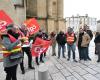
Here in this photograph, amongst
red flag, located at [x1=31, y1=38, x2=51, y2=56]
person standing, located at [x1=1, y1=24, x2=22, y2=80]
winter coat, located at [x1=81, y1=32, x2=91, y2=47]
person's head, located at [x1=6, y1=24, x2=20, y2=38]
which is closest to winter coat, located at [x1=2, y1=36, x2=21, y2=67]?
person standing, located at [x1=1, y1=24, x2=22, y2=80]

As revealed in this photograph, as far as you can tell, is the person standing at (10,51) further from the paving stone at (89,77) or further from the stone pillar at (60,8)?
the stone pillar at (60,8)

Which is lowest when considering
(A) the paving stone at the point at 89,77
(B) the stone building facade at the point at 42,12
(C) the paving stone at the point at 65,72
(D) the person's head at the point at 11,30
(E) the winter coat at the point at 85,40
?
(C) the paving stone at the point at 65,72

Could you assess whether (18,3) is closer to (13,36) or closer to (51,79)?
(51,79)

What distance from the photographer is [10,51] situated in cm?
507

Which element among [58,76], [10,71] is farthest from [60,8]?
[10,71]

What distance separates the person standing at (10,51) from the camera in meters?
4.94

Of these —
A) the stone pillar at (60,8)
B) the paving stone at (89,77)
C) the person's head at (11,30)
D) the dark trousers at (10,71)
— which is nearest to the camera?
the dark trousers at (10,71)

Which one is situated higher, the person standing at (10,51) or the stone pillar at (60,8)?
the stone pillar at (60,8)

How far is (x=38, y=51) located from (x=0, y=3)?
21.4ft

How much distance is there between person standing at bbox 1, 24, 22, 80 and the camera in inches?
194

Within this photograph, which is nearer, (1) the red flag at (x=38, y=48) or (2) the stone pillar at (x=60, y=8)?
(1) the red flag at (x=38, y=48)

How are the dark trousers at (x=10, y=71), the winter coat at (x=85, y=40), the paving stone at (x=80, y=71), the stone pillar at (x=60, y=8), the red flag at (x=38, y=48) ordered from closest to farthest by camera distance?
1. the dark trousers at (x=10, y=71)
2. the paving stone at (x=80, y=71)
3. the red flag at (x=38, y=48)
4. the winter coat at (x=85, y=40)
5. the stone pillar at (x=60, y=8)

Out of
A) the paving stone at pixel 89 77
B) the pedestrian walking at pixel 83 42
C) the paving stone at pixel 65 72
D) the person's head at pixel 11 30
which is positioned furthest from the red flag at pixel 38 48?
the person's head at pixel 11 30

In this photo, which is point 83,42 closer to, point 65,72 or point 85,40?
point 85,40
